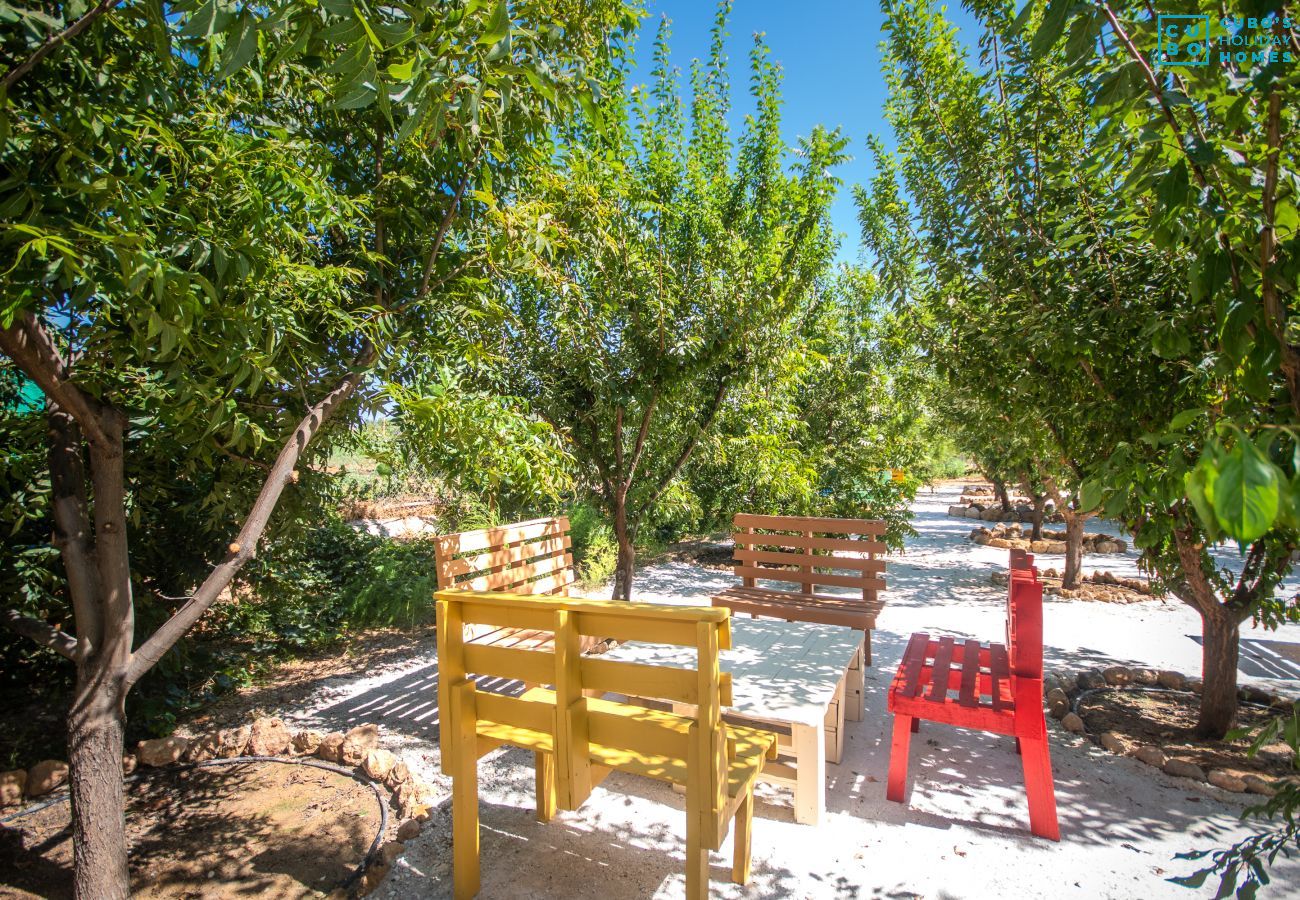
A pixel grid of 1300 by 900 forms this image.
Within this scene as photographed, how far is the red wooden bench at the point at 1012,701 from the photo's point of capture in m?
2.83

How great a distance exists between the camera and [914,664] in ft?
11.6

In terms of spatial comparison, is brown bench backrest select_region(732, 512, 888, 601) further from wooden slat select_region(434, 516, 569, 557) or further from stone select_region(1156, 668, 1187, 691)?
stone select_region(1156, 668, 1187, 691)

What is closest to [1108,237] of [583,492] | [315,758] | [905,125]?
[905,125]

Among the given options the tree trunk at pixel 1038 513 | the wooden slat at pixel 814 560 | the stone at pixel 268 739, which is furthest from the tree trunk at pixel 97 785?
the tree trunk at pixel 1038 513

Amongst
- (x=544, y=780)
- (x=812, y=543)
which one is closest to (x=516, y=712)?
(x=544, y=780)

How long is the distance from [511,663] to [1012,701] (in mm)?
2473

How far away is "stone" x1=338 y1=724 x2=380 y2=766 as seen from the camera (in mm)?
3441

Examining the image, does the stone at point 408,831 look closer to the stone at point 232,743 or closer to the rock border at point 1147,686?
the stone at point 232,743

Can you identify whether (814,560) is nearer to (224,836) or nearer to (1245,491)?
(224,836)

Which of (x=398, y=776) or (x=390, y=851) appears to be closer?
(x=390, y=851)

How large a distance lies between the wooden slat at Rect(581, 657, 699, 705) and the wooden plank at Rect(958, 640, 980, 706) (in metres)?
1.75

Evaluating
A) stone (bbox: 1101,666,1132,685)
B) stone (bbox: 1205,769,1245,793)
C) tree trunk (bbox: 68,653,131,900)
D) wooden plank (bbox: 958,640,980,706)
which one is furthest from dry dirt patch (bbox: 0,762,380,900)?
stone (bbox: 1101,666,1132,685)

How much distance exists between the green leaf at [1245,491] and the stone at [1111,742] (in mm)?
4007

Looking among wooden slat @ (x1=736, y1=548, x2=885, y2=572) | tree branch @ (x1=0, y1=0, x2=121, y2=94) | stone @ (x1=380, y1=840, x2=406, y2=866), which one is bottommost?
stone @ (x1=380, y1=840, x2=406, y2=866)
